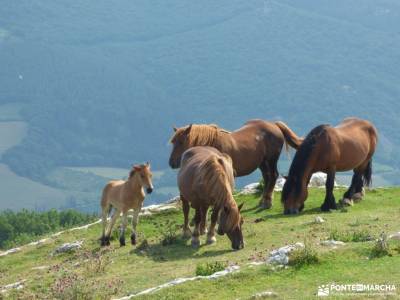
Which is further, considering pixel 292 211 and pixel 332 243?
pixel 292 211

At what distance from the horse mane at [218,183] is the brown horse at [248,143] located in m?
4.13

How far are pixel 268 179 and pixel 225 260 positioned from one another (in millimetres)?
9319

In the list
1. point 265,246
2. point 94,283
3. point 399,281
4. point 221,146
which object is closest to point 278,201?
point 221,146

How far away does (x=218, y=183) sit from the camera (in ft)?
61.1

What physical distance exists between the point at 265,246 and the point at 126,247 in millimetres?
4650

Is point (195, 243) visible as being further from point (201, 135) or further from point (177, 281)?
point (201, 135)

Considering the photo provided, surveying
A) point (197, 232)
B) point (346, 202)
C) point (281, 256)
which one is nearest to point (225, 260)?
point (281, 256)

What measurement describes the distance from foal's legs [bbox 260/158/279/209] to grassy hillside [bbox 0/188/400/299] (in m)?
0.41

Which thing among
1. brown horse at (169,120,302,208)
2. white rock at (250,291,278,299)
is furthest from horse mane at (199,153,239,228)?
white rock at (250,291,278,299)

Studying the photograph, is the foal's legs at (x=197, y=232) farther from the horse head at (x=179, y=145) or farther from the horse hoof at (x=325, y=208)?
the horse hoof at (x=325, y=208)

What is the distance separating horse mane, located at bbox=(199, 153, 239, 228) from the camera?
1841cm

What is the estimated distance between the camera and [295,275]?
14250 millimetres

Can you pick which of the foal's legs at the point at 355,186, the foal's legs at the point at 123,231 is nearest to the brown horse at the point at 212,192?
the foal's legs at the point at 123,231

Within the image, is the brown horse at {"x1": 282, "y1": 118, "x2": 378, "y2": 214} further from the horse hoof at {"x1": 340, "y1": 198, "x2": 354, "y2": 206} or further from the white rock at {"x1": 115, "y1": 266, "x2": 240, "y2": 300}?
the white rock at {"x1": 115, "y1": 266, "x2": 240, "y2": 300}
